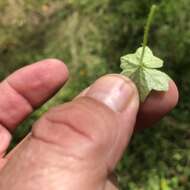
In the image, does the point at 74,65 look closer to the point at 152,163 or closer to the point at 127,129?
the point at 152,163

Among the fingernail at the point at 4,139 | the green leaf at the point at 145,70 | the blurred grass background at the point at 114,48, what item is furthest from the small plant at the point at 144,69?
the blurred grass background at the point at 114,48

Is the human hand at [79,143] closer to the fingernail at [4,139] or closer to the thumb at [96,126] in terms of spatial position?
the thumb at [96,126]

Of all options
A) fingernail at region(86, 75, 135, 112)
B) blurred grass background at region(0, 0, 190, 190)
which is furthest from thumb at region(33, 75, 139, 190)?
blurred grass background at region(0, 0, 190, 190)

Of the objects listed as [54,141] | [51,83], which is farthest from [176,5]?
[54,141]

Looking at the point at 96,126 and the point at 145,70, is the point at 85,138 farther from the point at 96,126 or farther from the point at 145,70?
the point at 145,70

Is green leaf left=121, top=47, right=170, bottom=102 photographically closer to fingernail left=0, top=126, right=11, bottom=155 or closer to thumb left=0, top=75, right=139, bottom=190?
thumb left=0, top=75, right=139, bottom=190

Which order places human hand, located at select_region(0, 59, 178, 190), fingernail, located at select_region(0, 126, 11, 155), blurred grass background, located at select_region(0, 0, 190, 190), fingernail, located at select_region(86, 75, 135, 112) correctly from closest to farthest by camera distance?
human hand, located at select_region(0, 59, 178, 190) < fingernail, located at select_region(86, 75, 135, 112) < fingernail, located at select_region(0, 126, 11, 155) < blurred grass background, located at select_region(0, 0, 190, 190)

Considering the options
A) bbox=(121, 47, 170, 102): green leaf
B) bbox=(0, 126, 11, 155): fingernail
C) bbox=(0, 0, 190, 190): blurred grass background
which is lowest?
bbox=(0, 0, 190, 190): blurred grass background
